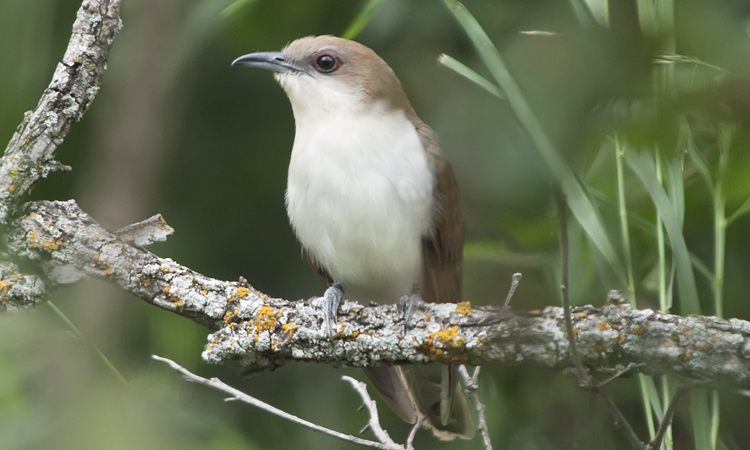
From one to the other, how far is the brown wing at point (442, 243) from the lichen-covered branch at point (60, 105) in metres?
1.17

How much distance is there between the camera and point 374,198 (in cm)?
257

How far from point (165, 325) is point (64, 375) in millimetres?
1888

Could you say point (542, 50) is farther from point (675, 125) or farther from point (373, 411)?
point (373, 411)

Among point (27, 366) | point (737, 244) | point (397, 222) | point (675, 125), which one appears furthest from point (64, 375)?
point (737, 244)

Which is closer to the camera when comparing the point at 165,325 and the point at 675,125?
the point at 675,125

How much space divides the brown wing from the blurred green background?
0.16 meters

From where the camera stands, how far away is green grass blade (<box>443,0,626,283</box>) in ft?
2.30

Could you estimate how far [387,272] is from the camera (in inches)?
111

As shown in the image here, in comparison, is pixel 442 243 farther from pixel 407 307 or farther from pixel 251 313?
pixel 251 313

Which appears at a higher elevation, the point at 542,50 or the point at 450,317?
the point at 542,50

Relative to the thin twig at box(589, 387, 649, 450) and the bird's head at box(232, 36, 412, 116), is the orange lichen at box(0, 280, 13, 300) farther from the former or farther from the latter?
the thin twig at box(589, 387, 649, 450)

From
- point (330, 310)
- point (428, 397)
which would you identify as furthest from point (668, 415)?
point (428, 397)

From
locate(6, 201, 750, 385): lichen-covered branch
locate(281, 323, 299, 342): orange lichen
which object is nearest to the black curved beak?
locate(6, 201, 750, 385): lichen-covered branch

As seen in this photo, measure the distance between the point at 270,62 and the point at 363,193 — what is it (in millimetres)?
765
